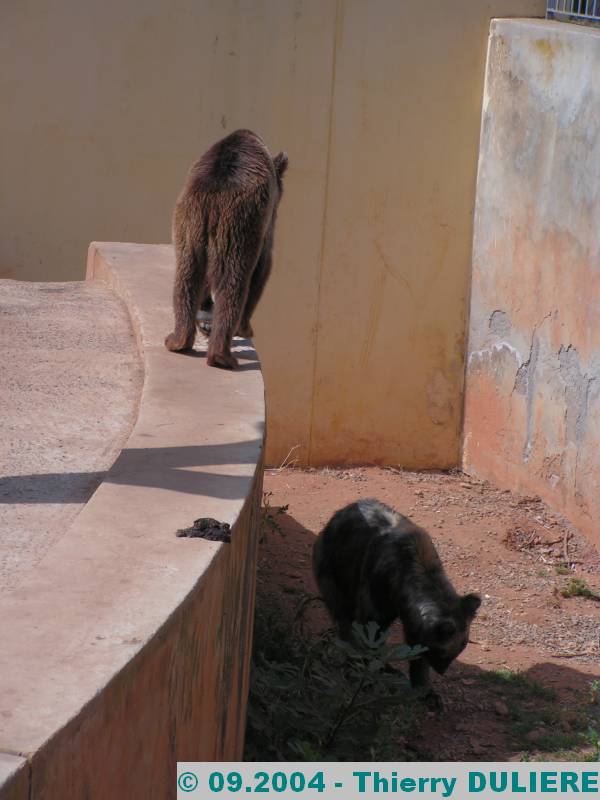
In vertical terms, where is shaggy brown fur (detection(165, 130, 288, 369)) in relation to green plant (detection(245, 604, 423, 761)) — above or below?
above

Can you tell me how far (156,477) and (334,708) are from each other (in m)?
1.69

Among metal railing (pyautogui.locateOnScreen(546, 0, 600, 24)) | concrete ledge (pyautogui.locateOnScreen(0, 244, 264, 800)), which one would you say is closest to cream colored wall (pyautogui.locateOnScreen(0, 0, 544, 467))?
metal railing (pyautogui.locateOnScreen(546, 0, 600, 24))

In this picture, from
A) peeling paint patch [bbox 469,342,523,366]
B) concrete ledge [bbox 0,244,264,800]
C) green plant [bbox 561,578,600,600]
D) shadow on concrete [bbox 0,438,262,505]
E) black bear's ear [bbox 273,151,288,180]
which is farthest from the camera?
peeling paint patch [bbox 469,342,523,366]

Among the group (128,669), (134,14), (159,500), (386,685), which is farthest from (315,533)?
(128,669)

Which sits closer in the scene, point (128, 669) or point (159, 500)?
point (128, 669)

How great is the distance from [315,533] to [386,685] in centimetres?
322

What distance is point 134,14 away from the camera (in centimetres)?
876

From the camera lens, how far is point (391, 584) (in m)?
5.45

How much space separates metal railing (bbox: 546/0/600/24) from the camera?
29.1ft

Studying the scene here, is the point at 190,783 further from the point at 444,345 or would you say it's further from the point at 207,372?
the point at 444,345

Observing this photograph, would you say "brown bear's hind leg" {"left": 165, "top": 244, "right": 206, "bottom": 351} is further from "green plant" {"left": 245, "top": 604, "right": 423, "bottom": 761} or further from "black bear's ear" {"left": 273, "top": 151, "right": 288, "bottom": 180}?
"green plant" {"left": 245, "top": 604, "right": 423, "bottom": 761}

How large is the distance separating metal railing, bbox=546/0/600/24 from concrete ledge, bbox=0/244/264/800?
19.9ft

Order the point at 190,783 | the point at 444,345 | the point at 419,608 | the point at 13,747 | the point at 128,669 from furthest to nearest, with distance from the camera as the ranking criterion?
the point at 444,345, the point at 419,608, the point at 190,783, the point at 128,669, the point at 13,747

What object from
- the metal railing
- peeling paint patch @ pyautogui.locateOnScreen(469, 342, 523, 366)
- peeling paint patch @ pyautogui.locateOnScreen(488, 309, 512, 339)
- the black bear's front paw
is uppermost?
the metal railing
